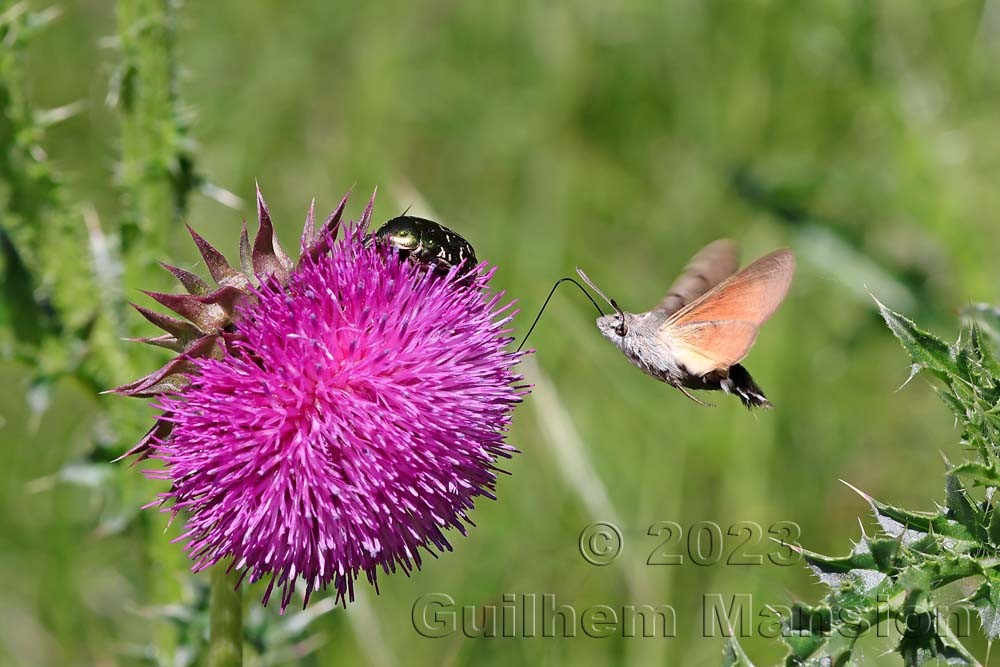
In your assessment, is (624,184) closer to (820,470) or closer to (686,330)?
(820,470)

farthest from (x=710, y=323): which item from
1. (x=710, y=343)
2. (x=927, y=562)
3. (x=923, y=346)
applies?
(x=927, y=562)

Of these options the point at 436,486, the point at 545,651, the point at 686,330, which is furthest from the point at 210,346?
the point at 545,651

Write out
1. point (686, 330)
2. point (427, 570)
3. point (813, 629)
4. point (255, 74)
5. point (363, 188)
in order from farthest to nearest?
point (255, 74) → point (363, 188) → point (427, 570) → point (686, 330) → point (813, 629)

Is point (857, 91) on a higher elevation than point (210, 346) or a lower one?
higher

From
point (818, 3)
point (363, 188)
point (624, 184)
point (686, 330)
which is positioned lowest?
point (686, 330)

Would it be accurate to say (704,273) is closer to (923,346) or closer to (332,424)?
(923,346)

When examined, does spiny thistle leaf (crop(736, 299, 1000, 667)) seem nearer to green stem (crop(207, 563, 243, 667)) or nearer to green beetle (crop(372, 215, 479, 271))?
green beetle (crop(372, 215, 479, 271))
